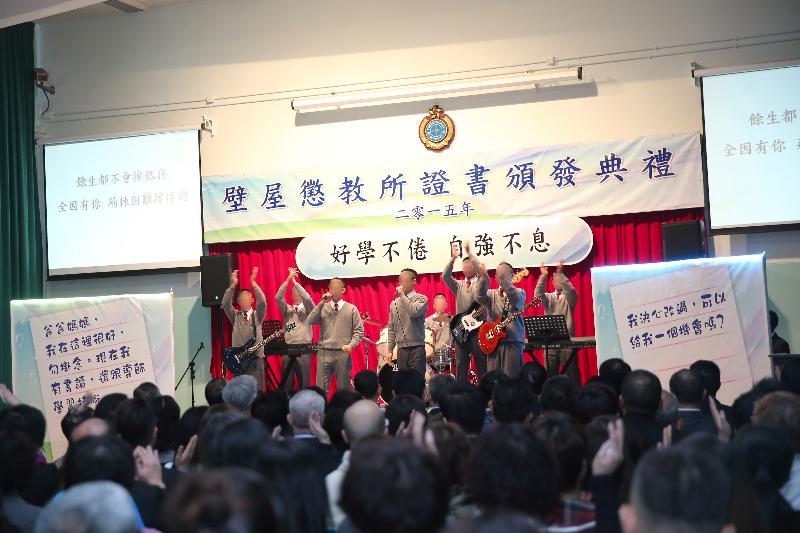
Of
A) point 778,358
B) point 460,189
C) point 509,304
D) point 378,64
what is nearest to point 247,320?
point 460,189

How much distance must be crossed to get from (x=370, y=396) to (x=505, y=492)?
10.4 ft

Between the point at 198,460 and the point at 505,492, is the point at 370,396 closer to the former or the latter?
the point at 198,460

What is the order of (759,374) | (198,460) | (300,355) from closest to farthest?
(198,460), (759,374), (300,355)

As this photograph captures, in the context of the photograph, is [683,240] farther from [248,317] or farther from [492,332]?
[248,317]

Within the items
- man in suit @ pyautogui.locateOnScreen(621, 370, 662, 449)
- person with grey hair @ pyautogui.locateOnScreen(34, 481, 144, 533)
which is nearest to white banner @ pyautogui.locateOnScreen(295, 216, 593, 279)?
man in suit @ pyautogui.locateOnScreen(621, 370, 662, 449)

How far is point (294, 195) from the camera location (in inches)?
391

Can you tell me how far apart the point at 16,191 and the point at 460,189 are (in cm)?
516

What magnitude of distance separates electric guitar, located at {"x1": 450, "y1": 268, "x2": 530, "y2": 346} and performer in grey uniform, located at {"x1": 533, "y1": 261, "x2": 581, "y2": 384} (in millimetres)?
753

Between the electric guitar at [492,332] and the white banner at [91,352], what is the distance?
300 cm

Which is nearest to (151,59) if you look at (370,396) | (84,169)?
(84,169)

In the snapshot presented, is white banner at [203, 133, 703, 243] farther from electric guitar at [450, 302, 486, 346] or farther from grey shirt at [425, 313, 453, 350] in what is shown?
electric guitar at [450, 302, 486, 346]

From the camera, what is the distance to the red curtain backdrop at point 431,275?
29.6 feet

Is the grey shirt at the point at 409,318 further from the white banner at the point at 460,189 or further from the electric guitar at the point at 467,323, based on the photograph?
the white banner at the point at 460,189

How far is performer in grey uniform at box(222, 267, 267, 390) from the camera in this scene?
9.23m
